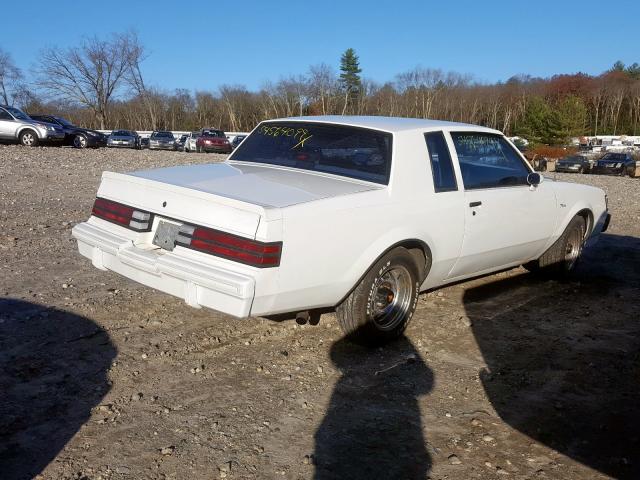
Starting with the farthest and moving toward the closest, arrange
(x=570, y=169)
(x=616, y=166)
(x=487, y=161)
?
(x=570, y=169), (x=616, y=166), (x=487, y=161)

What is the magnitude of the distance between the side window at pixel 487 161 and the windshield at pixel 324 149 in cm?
84

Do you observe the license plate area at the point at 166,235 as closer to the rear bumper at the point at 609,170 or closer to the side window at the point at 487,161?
the side window at the point at 487,161

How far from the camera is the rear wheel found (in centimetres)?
2144

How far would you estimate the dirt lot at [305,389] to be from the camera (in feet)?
9.76

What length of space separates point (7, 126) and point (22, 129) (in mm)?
460

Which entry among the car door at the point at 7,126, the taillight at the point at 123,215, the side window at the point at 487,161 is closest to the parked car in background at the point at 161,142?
the car door at the point at 7,126

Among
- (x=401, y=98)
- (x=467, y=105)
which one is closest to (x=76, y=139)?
(x=401, y=98)

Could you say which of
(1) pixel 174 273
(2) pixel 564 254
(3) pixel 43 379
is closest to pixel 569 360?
(2) pixel 564 254

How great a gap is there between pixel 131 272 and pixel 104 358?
57 cm

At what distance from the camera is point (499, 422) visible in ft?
11.3

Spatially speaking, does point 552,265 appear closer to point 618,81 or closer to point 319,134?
point 319,134

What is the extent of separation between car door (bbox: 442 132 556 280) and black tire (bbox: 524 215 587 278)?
0.31 m

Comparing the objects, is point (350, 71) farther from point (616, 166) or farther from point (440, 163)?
point (440, 163)

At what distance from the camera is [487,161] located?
18.1 feet
